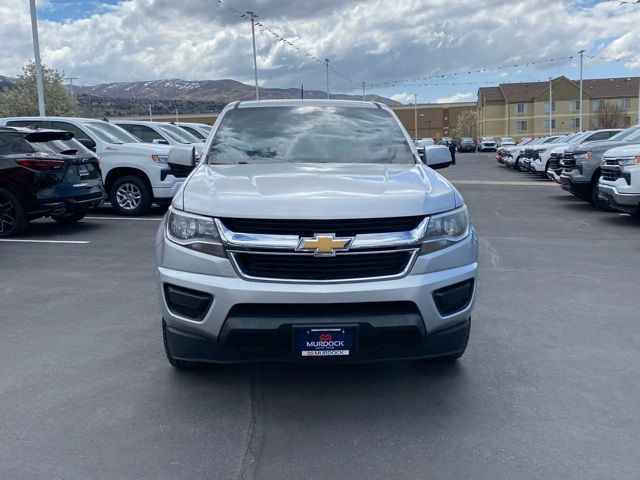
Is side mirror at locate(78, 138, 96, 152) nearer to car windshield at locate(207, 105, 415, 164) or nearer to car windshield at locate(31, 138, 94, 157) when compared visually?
car windshield at locate(31, 138, 94, 157)

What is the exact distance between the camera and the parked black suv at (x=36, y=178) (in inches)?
371

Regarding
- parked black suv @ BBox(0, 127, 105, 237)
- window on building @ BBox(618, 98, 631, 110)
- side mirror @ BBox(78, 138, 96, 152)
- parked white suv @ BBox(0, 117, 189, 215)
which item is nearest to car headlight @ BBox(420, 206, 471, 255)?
parked black suv @ BBox(0, 127, 105, 237)

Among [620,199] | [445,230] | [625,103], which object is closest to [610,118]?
[625,103]

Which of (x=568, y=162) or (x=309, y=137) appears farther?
(x=568, y=162)

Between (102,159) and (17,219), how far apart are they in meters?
2.88

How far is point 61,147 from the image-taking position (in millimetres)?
10086

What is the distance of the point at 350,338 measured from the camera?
343 cm

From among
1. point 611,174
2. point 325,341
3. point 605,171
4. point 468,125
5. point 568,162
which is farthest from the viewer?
point 468,125

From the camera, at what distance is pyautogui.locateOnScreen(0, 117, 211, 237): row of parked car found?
31.2 feet

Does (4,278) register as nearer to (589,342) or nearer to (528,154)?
(589,342)

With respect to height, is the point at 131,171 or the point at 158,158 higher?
the point at 158,158

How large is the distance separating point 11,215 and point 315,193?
25.0 ft

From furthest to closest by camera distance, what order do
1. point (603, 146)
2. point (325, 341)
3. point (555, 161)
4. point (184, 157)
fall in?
point (555, 161) < point (603, 146) < point (184, 157) < point (325, 341)

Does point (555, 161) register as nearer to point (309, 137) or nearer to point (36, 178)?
point (36, 178)
